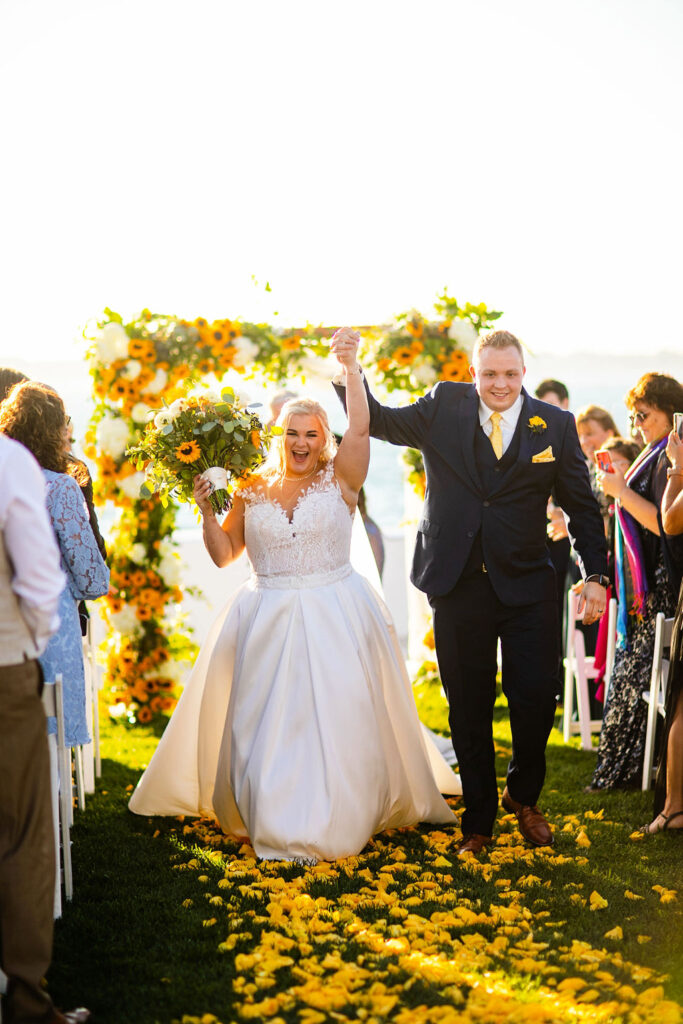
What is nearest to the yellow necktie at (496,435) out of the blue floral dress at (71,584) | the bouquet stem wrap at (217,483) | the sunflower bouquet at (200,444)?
the sunflower bouquet at (200,444)

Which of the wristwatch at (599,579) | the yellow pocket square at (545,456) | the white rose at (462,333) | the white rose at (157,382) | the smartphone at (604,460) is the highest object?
the white rose at (462,333)

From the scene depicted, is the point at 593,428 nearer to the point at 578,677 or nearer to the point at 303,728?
the point at 578,677

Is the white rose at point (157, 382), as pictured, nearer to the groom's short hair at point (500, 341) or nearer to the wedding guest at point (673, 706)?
the groom's short hair at point (500, 341)

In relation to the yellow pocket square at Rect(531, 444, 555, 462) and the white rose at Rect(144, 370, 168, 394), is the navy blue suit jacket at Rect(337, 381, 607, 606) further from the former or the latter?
the white rose at Rect(144, 370, 168, 394)

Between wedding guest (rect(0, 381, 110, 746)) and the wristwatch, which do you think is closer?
wedding guest (rect(0, 381, 110, 746))

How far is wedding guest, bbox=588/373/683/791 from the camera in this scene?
16.9 feet

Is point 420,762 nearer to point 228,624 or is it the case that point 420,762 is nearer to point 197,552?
point 228,624

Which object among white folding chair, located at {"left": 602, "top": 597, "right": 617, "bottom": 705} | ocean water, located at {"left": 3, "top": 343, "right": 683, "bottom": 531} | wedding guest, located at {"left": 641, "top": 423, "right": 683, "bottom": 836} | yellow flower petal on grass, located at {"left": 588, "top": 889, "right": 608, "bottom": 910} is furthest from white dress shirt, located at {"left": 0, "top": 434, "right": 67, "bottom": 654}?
ocean water, located at {"left": 3, "top": 343, "right": 683, "bottom": 531}

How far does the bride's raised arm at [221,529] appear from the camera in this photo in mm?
4691

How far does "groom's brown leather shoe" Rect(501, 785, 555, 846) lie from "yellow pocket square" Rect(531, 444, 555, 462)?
156 cm

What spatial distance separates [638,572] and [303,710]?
1.91 meters

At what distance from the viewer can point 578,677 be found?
6.69 m

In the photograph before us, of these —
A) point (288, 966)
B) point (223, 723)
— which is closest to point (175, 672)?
point (223, 723)

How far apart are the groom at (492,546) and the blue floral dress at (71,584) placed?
52.5 inches
